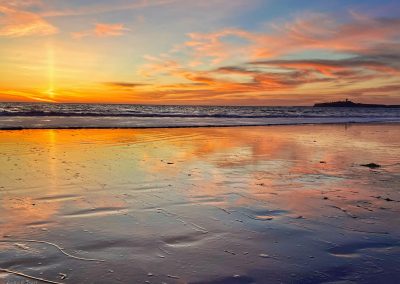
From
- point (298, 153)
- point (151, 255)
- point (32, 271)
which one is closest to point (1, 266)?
point (32, 271)

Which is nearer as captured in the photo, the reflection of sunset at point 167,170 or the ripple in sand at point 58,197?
the ripple in sand at point 58,197

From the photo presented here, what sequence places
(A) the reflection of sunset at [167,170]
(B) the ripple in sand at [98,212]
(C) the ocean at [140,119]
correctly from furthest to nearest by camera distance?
(C) the ocean at [140,119] → (A) the reflection of sunset at [167,170] → (B) the ripple in sand at [98,212]

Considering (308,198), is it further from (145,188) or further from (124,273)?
(124,273)

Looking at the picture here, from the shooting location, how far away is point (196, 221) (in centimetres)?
568

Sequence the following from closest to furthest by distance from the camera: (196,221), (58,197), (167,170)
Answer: (196,221)
(58,197)
(167,170)

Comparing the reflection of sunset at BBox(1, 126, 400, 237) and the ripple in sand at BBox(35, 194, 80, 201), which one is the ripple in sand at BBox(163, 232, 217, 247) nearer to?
the reflection of sunset at BBox(1, 126, 400, 237)

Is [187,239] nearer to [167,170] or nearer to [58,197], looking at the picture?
[58,197]

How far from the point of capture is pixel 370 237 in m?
5.13

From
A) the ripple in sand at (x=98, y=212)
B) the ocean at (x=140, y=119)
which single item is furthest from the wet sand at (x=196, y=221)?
the ocean at (x=140, y=119)

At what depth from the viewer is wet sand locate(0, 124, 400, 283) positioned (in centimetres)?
406

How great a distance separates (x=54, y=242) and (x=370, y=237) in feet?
13.6

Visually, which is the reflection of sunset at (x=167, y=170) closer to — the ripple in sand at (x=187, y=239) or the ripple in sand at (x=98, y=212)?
the ripple in sand at (x=98, y=212)

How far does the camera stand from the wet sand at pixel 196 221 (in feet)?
13.3

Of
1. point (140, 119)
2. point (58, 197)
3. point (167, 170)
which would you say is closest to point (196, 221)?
point (58, 197)
